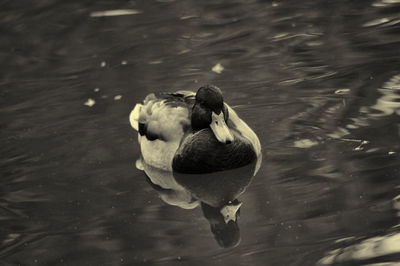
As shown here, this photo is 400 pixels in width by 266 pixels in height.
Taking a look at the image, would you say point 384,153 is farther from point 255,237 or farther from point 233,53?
point 233,53

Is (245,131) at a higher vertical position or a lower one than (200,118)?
lower

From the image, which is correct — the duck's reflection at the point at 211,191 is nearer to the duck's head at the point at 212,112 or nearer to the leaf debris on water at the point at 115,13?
the duck's head at the point at 212,112

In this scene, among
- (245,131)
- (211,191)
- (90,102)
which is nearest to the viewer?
(211,191)

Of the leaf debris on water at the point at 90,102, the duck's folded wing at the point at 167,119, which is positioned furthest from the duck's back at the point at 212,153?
the leaf debris on water at the point at 90,102

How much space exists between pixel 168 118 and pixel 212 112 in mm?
582

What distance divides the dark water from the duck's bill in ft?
1.50

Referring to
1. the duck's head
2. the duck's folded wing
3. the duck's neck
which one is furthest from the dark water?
the duck's neck

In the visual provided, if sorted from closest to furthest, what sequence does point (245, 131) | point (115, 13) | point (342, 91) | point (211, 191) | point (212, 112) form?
point (211, 191)
point (212, 112)
point (245, 131)
point (342, 91)
point (115, 13)

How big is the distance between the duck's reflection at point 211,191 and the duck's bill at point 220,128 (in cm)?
37

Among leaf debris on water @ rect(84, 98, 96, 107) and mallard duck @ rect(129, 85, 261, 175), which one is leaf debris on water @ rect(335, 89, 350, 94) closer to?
mallard duck @ rect(129, 85, 261, 175)

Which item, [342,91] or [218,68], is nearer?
[342,91]

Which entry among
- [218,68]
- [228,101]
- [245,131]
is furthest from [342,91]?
[218,68]

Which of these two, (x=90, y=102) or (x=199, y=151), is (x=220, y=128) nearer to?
(x=199, y=151)

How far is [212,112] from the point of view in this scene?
25.9ft
